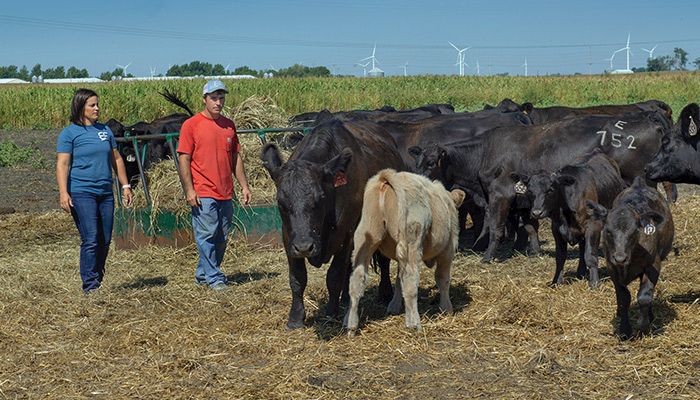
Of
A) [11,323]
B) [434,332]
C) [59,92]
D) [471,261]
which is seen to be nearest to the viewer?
[434,332]

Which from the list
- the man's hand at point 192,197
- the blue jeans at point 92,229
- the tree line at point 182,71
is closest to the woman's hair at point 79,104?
the blue jeans at point 92,229

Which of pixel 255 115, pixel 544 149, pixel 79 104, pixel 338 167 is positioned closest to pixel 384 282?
pixel 338 167

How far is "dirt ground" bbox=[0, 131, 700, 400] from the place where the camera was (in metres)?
6.16

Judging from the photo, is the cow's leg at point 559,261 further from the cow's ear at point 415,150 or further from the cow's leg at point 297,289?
the cow's ear at point 415,150

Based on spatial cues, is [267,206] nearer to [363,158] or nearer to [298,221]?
[363,158]

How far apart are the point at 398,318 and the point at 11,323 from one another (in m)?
3.49

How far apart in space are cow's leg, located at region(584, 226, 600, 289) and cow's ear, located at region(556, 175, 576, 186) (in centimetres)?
63

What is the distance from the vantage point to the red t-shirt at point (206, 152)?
9.59 metres

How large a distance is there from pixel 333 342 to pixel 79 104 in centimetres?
398

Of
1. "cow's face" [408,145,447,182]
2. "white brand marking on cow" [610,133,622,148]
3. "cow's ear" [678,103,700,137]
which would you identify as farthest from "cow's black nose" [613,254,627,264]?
"white brand marking on cow" [610,133,622,148]

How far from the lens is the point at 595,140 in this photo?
12.9 metres

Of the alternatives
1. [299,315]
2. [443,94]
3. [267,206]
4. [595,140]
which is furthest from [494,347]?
[443,94]

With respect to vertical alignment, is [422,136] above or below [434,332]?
above

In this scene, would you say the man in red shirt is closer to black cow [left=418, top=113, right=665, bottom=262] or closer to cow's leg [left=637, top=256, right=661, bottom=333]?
black cow [left=418, top=113, right=665, bottom=262]
